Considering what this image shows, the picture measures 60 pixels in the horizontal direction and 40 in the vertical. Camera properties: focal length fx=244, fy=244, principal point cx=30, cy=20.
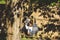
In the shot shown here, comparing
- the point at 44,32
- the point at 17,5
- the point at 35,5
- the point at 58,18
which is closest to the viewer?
the point at 17,5

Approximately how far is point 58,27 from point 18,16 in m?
5.77

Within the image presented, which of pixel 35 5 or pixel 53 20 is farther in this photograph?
pixel 53 20

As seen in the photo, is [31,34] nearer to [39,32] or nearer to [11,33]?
[39,32]

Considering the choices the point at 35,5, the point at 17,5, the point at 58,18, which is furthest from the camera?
the point at 58,18

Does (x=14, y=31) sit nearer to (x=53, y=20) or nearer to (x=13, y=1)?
(x=13, y=1)

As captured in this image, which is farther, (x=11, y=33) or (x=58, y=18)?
(x=58, y=18)

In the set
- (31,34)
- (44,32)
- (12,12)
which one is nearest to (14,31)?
(12,12)

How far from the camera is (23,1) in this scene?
5.63 meters

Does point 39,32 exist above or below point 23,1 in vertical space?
below

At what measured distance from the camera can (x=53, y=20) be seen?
37.2ft

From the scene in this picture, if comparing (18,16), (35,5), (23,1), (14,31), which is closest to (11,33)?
(14,31)

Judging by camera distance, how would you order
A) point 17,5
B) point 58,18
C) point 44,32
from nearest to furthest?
point 17,5 → point 44,32 → point 58,18

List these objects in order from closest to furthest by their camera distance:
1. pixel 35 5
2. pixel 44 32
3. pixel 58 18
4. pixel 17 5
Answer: pixel 17 5
pixel 35 5
pixel 44 32
pixel 58 18

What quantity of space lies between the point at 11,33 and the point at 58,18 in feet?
21.1
